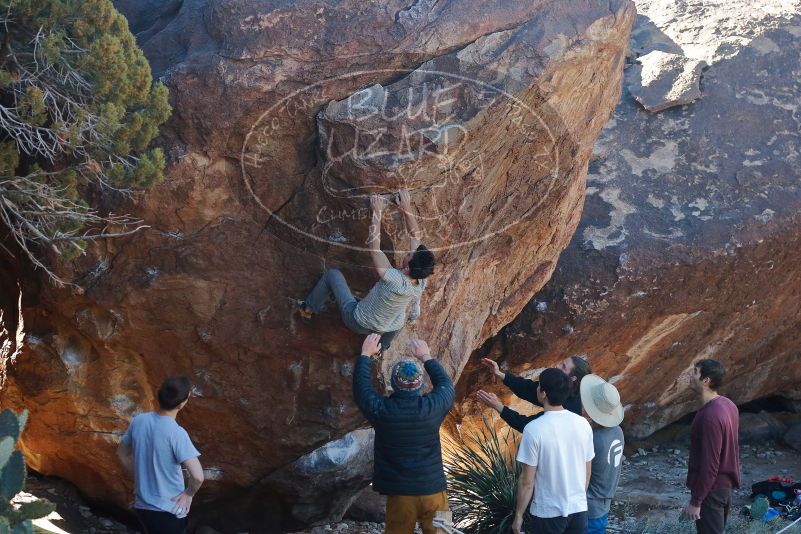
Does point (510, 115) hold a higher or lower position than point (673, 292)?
higher

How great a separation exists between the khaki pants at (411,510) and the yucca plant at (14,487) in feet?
5.97

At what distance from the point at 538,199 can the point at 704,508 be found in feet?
8.48

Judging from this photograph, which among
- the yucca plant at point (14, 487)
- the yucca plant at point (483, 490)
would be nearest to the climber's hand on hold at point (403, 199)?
the yucca plant at point (483, 490)

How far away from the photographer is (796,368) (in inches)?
469

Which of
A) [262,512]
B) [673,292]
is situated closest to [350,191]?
[262,512]

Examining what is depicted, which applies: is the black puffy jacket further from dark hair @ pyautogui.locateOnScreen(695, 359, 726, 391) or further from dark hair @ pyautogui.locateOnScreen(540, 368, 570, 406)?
dark hair @ pyautogui.locateOnScreen(695, 359, 726, 391)

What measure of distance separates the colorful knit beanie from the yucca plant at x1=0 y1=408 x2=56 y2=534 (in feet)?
6.07

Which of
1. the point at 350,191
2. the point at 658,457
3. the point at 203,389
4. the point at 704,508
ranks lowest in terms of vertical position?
the point at 658,457

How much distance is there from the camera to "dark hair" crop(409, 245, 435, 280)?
6.11 metres

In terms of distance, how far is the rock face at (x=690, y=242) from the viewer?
9.63 m

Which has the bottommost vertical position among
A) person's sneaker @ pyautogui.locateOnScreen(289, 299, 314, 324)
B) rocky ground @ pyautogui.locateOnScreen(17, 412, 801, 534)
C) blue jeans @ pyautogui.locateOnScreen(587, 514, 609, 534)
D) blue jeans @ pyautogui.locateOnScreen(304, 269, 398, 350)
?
rocky ground @ pyautogui.locateOnScreen(17, 412, 801, 534)

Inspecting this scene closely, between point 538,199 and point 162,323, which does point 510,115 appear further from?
point 162,323

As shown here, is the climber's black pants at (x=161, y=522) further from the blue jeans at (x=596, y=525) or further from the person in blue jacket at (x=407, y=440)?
the blue jeans at (x=596, y=525)

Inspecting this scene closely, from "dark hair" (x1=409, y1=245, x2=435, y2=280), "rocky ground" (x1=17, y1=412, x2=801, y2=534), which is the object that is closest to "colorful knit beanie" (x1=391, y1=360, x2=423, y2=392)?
"dark hair" (x1=409, y1=245, x2=435, y2=280)
